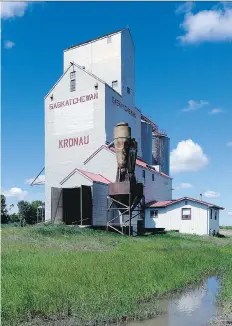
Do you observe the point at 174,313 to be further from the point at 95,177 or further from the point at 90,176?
the point at 95,177

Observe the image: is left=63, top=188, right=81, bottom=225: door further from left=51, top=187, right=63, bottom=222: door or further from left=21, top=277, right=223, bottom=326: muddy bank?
left=21, top=277, right=223, bottom=326: muddy bank

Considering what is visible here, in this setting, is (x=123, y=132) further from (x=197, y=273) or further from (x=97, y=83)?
(x=197, y=273)

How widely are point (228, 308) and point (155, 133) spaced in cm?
4612

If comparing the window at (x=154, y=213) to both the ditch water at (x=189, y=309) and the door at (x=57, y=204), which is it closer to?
the door at (x=57, y=204)

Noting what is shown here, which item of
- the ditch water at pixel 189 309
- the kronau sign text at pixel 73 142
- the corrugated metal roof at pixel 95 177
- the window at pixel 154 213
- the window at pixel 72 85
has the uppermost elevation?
the window at pixel 72 85

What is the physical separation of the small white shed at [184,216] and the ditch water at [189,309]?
82.6 ft

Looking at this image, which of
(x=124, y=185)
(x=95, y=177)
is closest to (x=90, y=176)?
(x=95, y=177)

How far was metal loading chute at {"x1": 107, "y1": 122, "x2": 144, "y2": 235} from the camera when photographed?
32.5 meters

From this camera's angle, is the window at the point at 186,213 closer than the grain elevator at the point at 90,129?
No

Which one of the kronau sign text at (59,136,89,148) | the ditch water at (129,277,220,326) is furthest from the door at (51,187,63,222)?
the ditch water at (129,277,220,326)

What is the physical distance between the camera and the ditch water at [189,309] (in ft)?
28.2

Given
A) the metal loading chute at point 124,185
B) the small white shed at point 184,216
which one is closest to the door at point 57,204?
the metal loading chute at point 124,185

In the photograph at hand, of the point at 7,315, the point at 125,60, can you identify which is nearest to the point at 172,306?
the point at 7,315

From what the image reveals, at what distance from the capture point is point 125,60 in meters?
43.1
